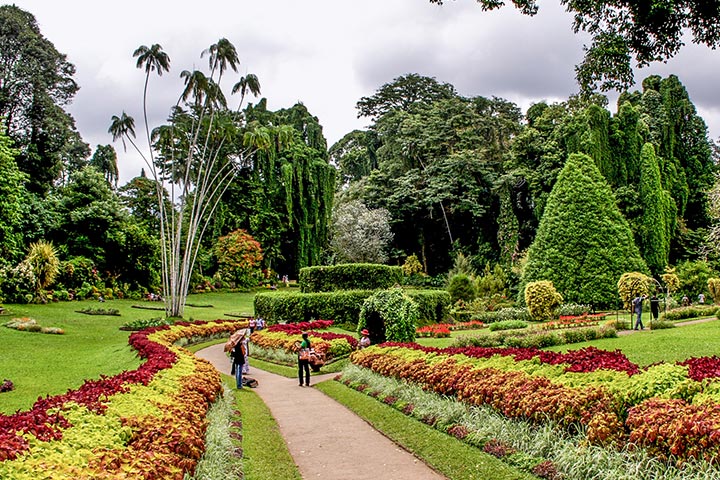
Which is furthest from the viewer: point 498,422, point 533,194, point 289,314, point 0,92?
point 533,194

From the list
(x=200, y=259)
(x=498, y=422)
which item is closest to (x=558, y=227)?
(x=498, y=422)

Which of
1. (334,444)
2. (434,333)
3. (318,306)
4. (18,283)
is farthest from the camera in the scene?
(318,306)

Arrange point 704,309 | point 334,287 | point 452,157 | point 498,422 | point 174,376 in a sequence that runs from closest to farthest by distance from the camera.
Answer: point 498,422 < point 174,376 < point 704,309 < point 334,287 < point 452,157

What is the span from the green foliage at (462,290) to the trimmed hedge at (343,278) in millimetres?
6087

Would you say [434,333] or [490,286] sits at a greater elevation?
[490,286]

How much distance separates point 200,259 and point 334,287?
19596 mm

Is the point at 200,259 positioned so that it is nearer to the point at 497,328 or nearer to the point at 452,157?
the point at 452,157

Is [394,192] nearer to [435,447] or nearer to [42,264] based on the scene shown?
[42,264]

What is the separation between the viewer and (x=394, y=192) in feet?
152

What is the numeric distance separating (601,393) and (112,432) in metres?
5.54

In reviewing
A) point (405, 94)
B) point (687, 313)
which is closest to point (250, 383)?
point (687, 313)

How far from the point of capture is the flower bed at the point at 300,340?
18.2m

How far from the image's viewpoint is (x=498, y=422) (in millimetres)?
Answer: 7629

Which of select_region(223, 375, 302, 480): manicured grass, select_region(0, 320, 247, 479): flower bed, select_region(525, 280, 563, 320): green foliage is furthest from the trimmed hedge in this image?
select_region(0, 320, 247, 479): flower bed
